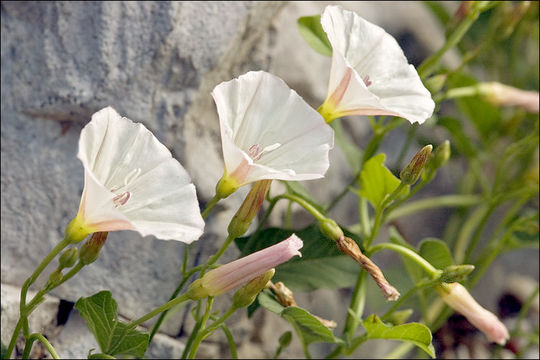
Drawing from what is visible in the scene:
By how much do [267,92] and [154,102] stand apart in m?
0.38

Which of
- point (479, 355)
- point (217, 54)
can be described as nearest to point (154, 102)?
point (217, 54)

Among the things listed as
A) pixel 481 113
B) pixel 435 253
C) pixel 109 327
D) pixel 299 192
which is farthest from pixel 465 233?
pixel 109 327

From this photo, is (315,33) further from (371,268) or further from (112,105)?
(371,268)

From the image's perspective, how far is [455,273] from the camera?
916mm

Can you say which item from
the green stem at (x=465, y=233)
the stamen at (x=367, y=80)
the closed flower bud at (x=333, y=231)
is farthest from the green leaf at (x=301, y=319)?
the green stem at (x=465, y=233)

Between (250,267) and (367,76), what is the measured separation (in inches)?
13.1

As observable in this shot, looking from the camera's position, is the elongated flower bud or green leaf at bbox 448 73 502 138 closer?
the elongated flower bud

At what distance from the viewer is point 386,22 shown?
1708 mm

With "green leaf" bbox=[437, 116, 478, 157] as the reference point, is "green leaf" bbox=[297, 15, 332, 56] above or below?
above

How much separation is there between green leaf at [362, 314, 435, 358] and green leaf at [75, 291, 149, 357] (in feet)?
1.02

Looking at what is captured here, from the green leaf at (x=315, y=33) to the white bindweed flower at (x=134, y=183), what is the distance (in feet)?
1.45

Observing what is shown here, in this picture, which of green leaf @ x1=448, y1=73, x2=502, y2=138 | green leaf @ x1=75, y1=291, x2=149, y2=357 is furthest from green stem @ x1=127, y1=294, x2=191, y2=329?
green leaf @ x1=448, y1=73, x2=502, y2=138

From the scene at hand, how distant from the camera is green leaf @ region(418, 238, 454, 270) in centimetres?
115

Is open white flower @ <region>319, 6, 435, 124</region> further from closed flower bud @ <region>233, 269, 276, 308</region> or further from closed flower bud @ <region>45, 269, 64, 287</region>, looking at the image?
closed flower bud @ <region>45, 269, 64, 287</region>
